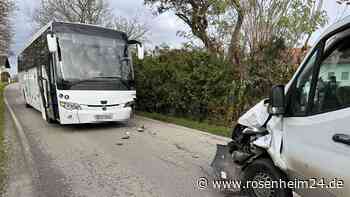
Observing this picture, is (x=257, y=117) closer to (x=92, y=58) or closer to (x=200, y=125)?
(x=200, y=125)

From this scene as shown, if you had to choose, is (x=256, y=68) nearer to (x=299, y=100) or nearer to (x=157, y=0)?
(x=299, y=100)

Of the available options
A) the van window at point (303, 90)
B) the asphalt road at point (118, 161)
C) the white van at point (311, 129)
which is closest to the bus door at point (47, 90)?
the asphalt road at point (118, 161)

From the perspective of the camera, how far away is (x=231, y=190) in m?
3.83

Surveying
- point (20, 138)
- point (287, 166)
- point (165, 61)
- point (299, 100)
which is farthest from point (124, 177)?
point (165, 61)

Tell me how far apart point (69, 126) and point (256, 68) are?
6.52 meters

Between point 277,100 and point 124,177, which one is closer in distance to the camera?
point 277,100

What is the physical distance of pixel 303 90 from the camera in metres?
2.72

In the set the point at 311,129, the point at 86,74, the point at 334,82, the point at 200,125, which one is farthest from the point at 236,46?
the point at 311,129

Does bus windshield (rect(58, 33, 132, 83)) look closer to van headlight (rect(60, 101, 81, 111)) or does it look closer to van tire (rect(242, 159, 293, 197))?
van headlight (rect(60, 101, 81, 111))

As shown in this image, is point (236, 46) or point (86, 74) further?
point (236, 46)

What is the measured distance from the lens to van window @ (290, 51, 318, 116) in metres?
2.65

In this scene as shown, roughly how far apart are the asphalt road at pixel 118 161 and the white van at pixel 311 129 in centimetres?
112

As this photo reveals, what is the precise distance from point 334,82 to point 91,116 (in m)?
6.95

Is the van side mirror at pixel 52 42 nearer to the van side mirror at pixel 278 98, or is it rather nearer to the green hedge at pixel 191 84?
the green hedge at pixel 191 84
